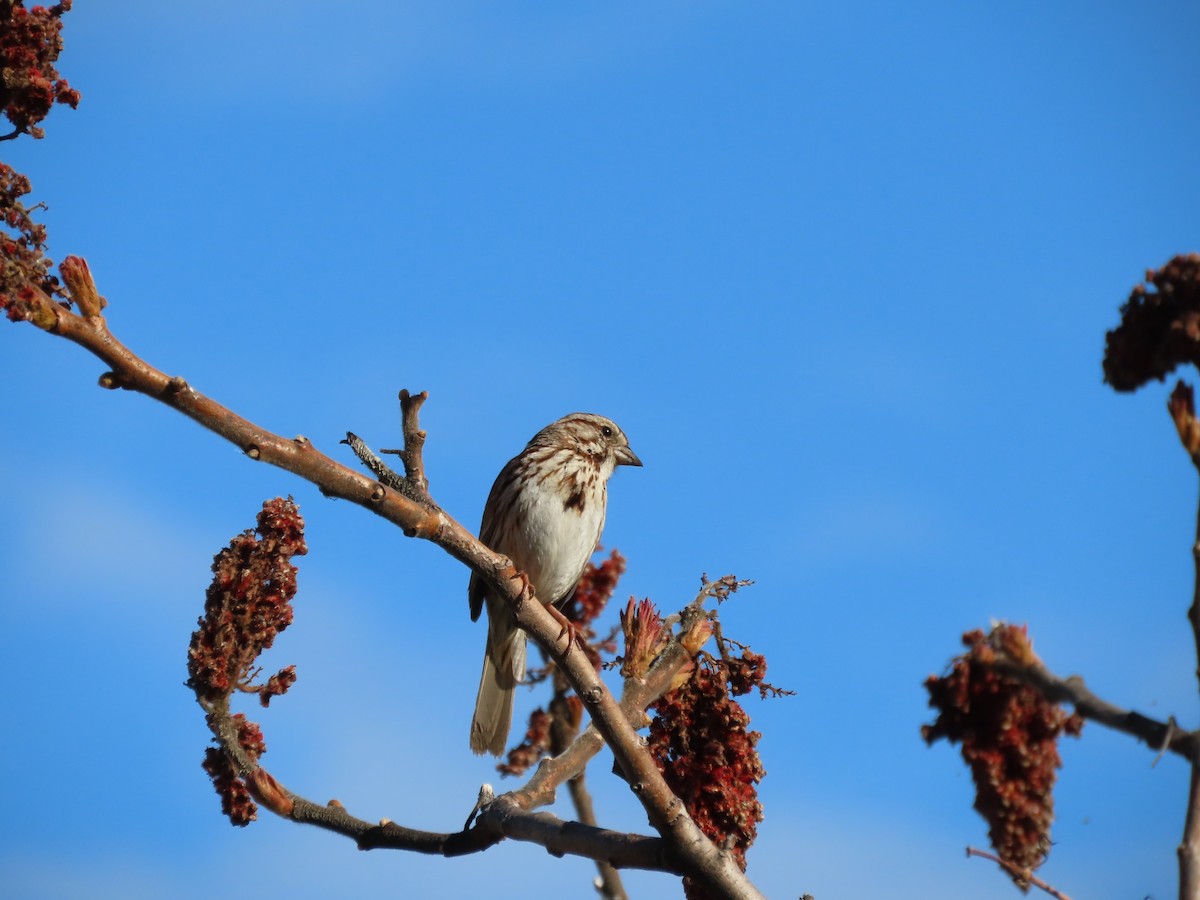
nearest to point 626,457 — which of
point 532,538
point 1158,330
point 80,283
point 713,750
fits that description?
point 532,538

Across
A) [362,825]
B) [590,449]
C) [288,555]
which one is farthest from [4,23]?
[590,449]

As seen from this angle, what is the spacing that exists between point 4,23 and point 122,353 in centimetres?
85

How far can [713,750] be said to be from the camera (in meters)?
3.66

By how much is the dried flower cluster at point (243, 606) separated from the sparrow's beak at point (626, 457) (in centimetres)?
404

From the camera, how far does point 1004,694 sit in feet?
7.39

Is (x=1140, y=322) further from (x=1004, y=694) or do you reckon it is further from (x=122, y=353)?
(x=122, y=353)

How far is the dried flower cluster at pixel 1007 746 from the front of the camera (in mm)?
2250

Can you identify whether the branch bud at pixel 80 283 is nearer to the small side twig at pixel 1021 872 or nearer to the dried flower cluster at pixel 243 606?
the dried flower cluster at pixel 243 606

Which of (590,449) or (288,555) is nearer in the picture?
(288,555)

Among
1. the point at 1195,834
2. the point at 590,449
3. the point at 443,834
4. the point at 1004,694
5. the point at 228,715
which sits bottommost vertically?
the point at 1195,834

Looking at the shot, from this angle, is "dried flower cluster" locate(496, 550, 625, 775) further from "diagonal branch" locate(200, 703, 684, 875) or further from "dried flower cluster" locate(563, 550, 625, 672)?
"diagonal branch" locate(200, 703, 684, 875)

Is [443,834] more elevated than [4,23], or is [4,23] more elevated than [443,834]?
[4,23]

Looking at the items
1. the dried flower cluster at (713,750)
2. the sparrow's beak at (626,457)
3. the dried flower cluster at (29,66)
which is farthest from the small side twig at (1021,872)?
the sparrow's beak at (626,457)

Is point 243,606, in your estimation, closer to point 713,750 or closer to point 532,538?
point 713,750
